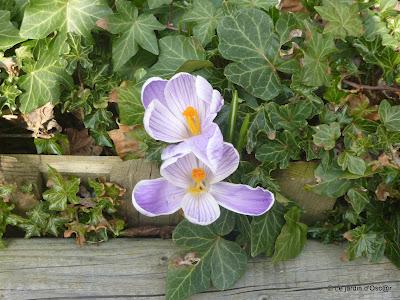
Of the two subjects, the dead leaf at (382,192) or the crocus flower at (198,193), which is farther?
the dead leaf at (382,192)

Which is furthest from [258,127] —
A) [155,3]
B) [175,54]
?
[155,3]

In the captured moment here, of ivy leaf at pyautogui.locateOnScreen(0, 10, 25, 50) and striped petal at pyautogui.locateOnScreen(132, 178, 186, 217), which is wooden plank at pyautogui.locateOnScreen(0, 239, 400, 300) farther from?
ivy leaf at pyautogui.locateOnScreen(0, 10, 25, 50)

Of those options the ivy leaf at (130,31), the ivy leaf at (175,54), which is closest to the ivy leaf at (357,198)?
the ivy leaf at (175,54)

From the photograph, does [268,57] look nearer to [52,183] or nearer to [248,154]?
[248,154]

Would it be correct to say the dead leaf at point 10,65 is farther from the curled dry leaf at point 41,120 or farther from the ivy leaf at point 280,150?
the ivy leaf at point 280,150

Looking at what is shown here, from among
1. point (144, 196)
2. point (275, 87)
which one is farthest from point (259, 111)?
point (144, 196)

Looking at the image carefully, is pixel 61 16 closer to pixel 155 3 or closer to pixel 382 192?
pixel 155 3
